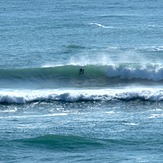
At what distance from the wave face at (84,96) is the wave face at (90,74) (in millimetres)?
5377

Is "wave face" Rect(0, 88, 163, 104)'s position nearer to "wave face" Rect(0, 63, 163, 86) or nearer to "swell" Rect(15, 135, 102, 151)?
"wave face" Rect(0, 63, 163, 86)

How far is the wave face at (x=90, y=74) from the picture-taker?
7350cm

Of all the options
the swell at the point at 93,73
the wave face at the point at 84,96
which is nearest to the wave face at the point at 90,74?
the swell at the point at 93,73

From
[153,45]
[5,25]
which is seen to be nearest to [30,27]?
[5,25]

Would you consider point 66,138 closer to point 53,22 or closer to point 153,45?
point 153,45

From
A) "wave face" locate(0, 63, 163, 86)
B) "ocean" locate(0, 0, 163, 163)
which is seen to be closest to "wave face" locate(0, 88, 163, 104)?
"ocean" locate(0, 0, 163, 163)

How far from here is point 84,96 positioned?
216ft

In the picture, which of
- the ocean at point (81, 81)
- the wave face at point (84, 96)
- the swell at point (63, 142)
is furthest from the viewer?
the wave face at point (84, 96)

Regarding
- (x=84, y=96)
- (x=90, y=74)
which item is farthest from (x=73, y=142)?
(x=90, y=74)

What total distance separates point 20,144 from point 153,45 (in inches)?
1426

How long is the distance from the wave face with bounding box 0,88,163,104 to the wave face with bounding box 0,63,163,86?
538 cm

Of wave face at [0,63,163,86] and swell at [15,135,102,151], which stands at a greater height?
wave face at [0,63,163,86]

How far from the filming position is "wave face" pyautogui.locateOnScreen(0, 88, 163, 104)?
65125 mm

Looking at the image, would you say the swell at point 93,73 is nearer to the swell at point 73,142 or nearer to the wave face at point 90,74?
the wave face at point 90,74
